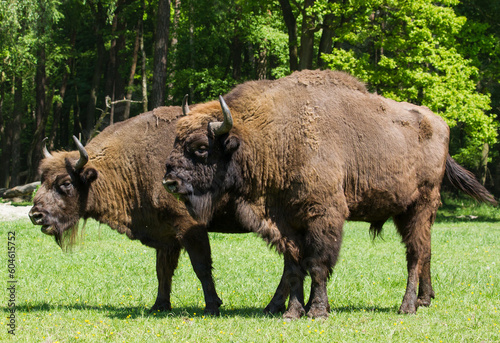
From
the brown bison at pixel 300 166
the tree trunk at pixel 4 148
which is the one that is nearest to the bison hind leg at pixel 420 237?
the brown bison at pixel 300 166

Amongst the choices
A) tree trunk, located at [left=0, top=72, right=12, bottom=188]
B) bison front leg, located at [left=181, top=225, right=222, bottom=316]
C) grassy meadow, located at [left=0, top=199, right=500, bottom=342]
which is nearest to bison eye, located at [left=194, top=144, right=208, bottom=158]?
bison front leg, located at [left=181, top=225, right=222, bottom=316]

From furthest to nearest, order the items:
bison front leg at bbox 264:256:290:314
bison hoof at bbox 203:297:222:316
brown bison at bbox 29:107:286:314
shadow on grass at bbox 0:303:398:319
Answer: brown bison at bbox 29:107:286:314 < bison front leg at bbox 264:256:290:314 < bison hoof at bbox 203:297:222:316 < shadow on grass at bbox 0:303:398:319

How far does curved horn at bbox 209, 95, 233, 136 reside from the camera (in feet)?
22.3

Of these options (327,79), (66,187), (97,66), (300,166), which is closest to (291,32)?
(97,66)

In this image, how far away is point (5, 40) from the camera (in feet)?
92.0

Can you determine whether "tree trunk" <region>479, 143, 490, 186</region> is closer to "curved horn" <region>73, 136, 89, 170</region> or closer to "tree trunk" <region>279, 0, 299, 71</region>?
"tree trunk" <region>279, 0, 299, 71</region>

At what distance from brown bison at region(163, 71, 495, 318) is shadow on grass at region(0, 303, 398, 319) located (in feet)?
1.21

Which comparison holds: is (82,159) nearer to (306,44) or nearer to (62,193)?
(62,193)

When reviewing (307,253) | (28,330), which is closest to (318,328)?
(307,253)

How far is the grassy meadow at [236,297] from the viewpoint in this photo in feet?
19.9

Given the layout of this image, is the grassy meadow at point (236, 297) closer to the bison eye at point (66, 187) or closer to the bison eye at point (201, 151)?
the bison eye at point (66, 187)

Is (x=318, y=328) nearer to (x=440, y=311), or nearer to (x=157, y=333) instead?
(x=157, y=333)

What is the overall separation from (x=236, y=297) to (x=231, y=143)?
289cm

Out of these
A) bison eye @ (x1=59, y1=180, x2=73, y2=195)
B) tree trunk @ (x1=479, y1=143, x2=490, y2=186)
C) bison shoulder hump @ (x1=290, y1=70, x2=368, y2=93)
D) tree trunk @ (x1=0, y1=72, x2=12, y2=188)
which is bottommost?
tree trunk @ (x1=0, y1=72, x2=12, y2=188)
